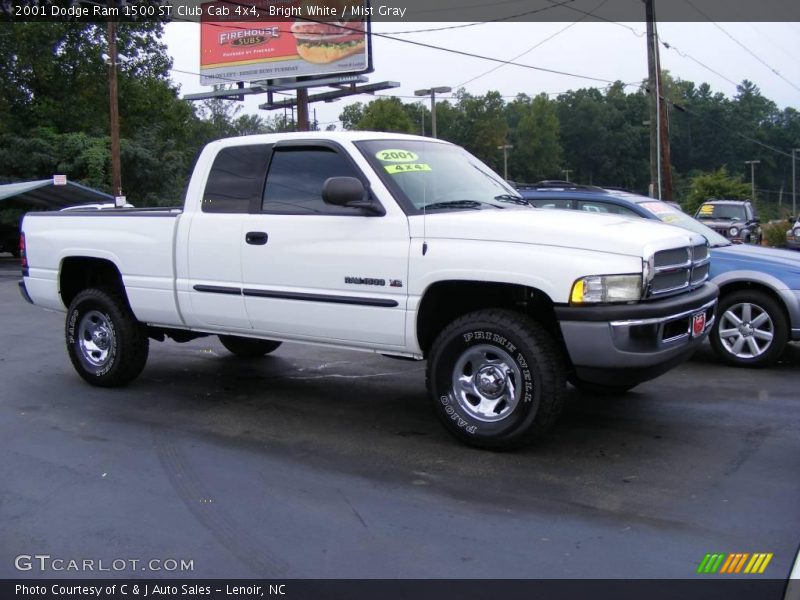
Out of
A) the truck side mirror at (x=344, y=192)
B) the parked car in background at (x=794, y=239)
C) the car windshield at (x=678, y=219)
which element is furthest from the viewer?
the parked car in background at (x=794, y=239)

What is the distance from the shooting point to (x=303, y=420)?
19.8ft

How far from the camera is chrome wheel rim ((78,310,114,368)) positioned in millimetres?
7043

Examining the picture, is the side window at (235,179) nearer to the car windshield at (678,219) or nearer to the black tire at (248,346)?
the black tire at (248,346)

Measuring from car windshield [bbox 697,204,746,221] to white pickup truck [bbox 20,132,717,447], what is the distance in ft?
65.9

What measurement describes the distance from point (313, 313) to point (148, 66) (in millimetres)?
38353

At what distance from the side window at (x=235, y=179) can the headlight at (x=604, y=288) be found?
8.61 feet

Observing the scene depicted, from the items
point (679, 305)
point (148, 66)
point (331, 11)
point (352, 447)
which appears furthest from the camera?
point (148, 66)

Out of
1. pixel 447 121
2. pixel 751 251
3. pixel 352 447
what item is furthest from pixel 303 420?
pixel 751 251

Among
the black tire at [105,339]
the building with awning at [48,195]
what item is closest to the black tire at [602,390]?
the black tire at [105,339]

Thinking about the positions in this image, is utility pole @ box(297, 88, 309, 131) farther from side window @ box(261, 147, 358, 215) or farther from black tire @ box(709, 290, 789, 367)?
side window @ box(261, 147, 358, 215)

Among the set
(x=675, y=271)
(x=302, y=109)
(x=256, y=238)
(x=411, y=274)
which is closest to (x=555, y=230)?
(x=675, y=271)

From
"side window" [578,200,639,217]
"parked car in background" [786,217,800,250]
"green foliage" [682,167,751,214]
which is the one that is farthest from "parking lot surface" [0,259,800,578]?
"green foliage" [682,167,751,214]

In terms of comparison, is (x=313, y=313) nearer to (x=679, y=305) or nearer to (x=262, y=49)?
(x=679, y=305)

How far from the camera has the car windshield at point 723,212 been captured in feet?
80.2
